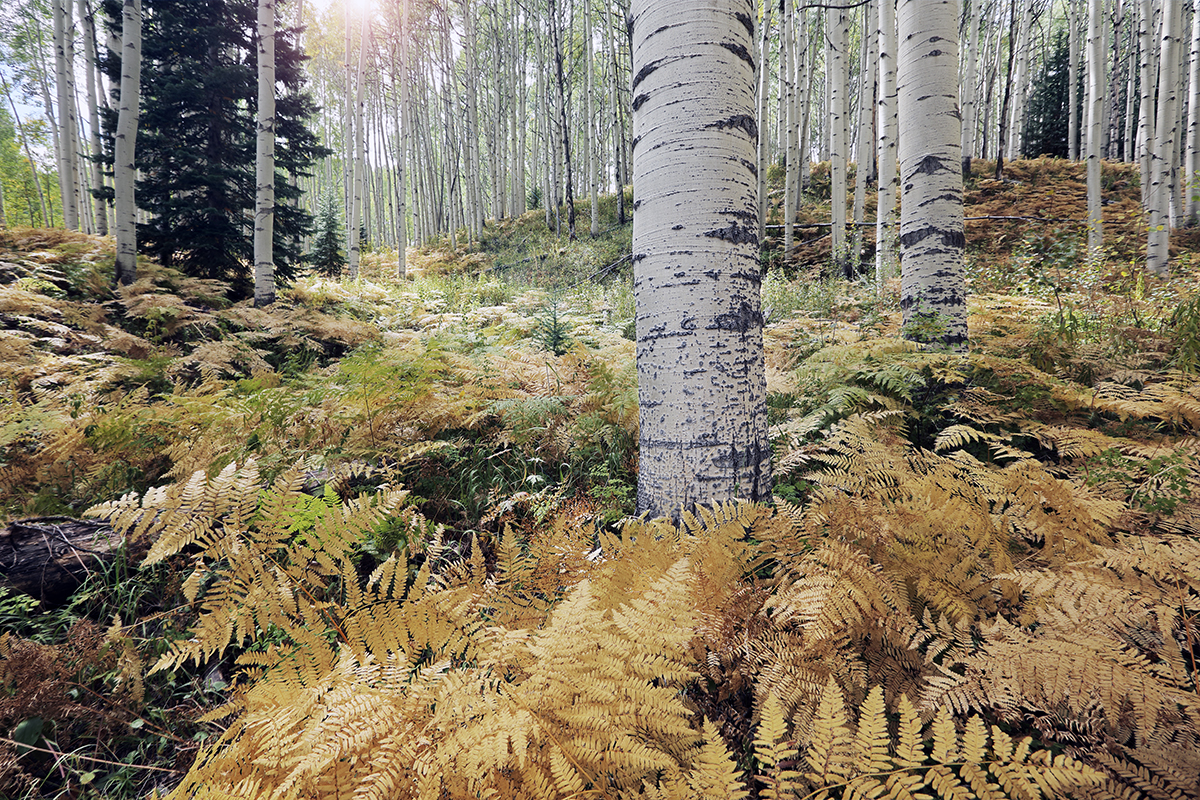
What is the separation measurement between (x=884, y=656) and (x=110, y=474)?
11.1 feet

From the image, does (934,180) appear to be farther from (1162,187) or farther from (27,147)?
(27,147)

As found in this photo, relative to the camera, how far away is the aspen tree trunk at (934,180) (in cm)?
331

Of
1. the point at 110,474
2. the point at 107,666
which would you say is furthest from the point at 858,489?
the point at 110,474

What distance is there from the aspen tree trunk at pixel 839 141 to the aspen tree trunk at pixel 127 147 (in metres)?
11.2

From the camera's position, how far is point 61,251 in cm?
734

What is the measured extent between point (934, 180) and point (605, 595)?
11.7ft

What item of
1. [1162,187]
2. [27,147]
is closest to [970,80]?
[1162,187]

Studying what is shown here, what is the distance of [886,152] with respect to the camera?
7758 millimetres

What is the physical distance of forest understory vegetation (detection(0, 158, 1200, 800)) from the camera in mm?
949

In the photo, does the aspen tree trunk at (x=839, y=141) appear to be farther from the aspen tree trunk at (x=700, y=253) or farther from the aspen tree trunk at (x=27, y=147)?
the aspen tree trunk at (x=27, y=147)

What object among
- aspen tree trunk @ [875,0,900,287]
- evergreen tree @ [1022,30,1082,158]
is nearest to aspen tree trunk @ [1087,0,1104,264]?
aspen tree trunk @ [875,0,900,287]

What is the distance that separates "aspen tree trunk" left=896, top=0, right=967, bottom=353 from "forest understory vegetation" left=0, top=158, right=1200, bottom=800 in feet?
1.15

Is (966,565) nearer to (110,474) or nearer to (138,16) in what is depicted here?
(110,474)

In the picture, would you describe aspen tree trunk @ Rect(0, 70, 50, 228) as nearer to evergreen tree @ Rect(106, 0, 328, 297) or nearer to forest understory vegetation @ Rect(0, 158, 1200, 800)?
evergreen tree @ Rect(106, 0, 328, 297)
